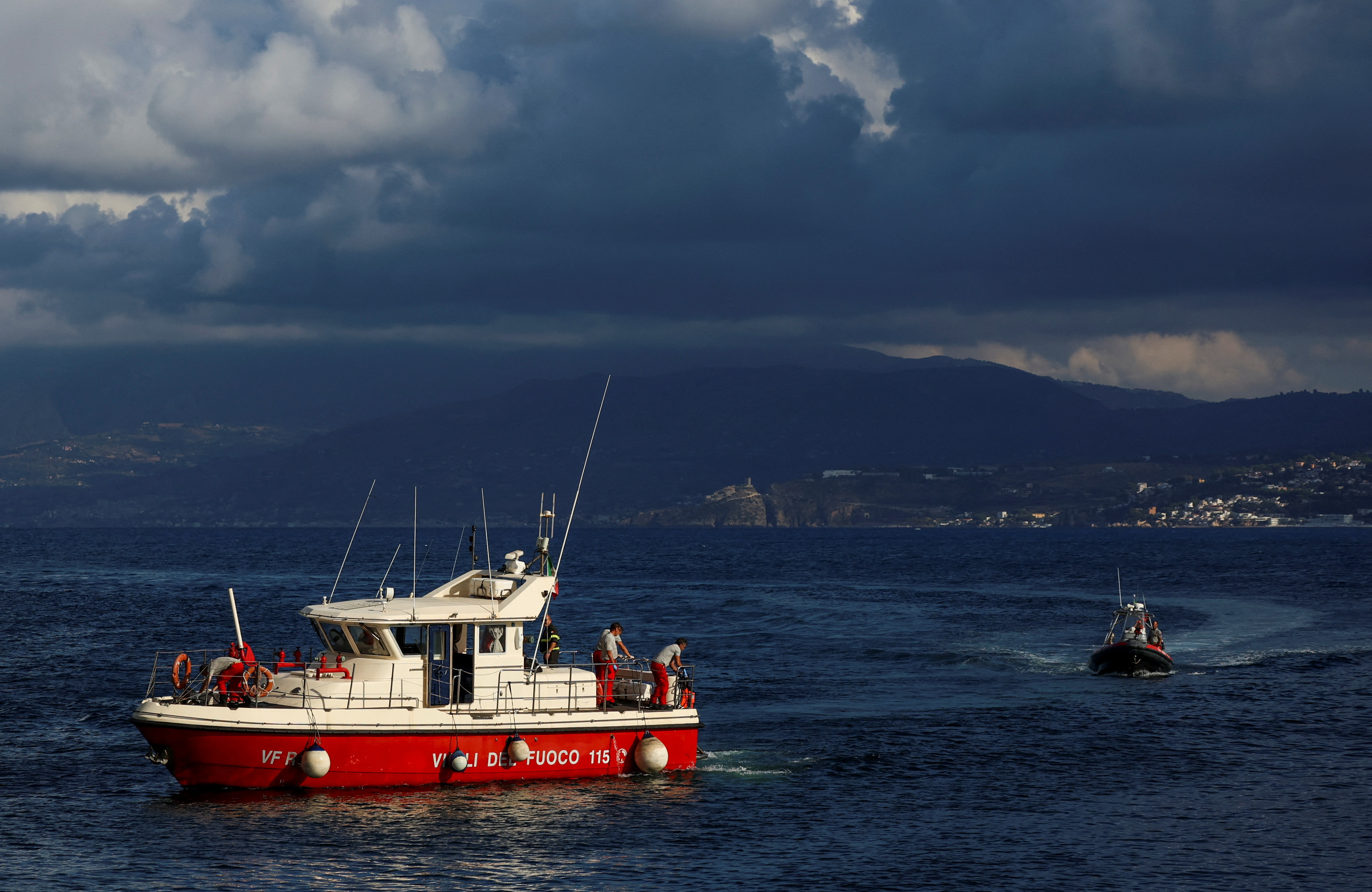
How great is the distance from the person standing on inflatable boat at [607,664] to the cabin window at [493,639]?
224 cm

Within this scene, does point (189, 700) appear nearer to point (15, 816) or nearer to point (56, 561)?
point (15, 816)

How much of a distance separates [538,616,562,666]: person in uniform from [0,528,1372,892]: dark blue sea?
3311mm

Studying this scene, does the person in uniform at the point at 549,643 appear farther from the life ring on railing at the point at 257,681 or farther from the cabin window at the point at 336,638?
the life ring on railing at the point at 257,681

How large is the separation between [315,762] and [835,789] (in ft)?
38.9

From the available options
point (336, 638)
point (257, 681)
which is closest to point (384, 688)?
point (336, 638)

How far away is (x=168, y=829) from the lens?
91.1 ft

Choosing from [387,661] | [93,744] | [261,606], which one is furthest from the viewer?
[261,606]

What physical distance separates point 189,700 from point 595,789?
8.66 metres

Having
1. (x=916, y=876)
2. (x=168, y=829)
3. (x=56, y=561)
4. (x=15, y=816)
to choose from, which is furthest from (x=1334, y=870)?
(x=56, y=561)

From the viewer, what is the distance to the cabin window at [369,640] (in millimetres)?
30219

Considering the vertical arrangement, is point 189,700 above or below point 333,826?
above

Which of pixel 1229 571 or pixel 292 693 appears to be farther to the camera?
pixel 1229 571

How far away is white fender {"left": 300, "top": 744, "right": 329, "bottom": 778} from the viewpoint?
28.3m

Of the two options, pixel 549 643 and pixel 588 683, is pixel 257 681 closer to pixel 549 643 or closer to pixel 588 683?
pixel 549 643
